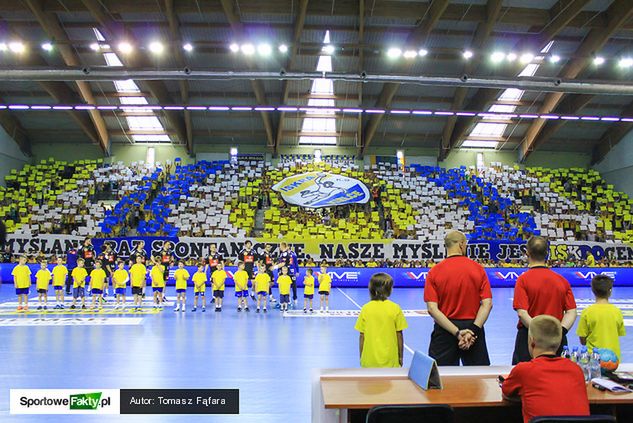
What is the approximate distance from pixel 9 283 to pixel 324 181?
1523 cm

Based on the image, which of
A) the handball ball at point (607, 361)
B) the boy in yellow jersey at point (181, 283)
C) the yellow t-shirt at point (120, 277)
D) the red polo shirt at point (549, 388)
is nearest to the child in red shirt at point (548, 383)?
the red polo shirt at point (549, 388)

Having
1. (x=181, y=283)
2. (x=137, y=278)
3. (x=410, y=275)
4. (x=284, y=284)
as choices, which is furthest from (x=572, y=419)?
(x=410, y=275)

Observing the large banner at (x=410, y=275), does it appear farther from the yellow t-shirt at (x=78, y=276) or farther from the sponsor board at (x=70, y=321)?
the sponsor board at (x=70, y=321)

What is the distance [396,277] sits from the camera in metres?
19.0

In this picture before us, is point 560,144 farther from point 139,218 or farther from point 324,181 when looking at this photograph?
point 139,218

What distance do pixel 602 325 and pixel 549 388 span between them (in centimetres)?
215

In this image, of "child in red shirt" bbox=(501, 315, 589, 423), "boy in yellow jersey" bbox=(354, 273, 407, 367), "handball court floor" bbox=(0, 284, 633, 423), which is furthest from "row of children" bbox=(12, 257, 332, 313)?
"child in red shirt" bbox=(501, 315, 589, 423)

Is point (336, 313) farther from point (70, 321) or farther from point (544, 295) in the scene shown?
point (544, 295)

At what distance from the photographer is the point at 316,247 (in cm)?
2008

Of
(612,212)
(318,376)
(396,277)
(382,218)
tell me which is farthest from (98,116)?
(612,212)

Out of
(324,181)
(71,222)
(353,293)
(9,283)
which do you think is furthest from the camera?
(324,181)

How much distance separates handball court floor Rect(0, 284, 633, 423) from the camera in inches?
207

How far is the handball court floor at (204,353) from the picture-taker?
5250 mm

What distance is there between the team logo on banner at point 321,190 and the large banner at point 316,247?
465cm
